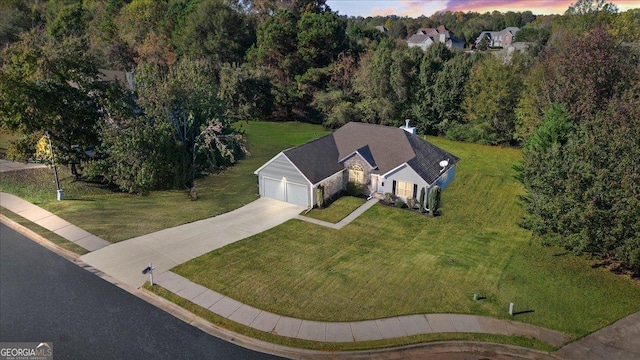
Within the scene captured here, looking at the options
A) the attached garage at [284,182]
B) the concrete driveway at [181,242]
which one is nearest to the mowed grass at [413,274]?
the concrete driveway at [181,242]

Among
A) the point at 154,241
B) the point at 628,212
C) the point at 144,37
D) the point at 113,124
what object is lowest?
the point at 154,241

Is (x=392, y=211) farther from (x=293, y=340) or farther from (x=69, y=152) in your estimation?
(x=69, y=152)

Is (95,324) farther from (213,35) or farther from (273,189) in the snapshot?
(213,35)

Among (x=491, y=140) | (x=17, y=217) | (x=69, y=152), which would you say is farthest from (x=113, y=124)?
(x=491, y=140)

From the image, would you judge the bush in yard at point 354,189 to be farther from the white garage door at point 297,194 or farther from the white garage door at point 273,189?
the white garage door at point 273,189

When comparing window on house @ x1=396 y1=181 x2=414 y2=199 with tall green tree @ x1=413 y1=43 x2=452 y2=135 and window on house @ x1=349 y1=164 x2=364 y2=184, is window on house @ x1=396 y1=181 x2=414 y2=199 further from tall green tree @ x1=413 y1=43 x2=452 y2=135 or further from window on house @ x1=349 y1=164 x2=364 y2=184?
tall green tree @ x1=413 y1=43 x2=452 y2=135

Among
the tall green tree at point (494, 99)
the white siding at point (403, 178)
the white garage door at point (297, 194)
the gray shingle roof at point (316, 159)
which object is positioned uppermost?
the tall green tree at point (494, 99)
